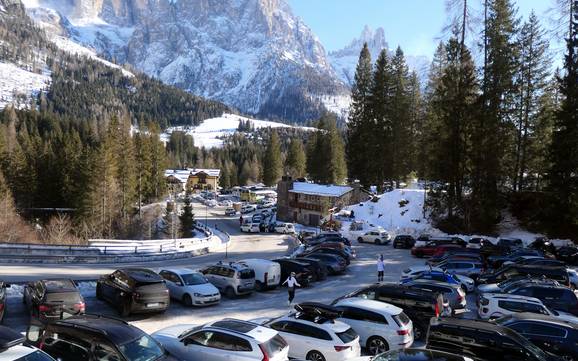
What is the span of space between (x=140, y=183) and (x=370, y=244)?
1576 inches

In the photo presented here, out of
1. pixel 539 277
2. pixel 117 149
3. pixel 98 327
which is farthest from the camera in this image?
pixel 117 149

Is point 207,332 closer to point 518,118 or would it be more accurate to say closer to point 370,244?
point 370,244

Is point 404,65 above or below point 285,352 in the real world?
above

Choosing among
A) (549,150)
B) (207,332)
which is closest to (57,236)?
(207,332)

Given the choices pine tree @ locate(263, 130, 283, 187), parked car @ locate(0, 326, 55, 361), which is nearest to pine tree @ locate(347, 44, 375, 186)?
Answer: pine tree @ locate(263, 130, 283, 187)

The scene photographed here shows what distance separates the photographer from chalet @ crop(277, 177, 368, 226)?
211 feet

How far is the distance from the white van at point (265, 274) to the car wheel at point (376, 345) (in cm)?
967

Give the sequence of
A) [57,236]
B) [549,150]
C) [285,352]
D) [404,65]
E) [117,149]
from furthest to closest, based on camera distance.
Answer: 1. [404,65]
2. [117,149]
3. [57,236]
4. [549,150]
5. [285,352]

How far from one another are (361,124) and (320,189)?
1194 cm

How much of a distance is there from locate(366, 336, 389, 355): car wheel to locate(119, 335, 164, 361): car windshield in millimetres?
7126

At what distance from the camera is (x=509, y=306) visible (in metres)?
16.9

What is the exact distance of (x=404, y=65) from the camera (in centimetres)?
7144

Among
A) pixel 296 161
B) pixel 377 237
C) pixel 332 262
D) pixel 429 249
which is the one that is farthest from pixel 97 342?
pixel 296 161

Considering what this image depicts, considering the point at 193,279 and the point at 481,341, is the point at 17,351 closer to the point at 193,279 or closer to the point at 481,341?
the point at 481,341
